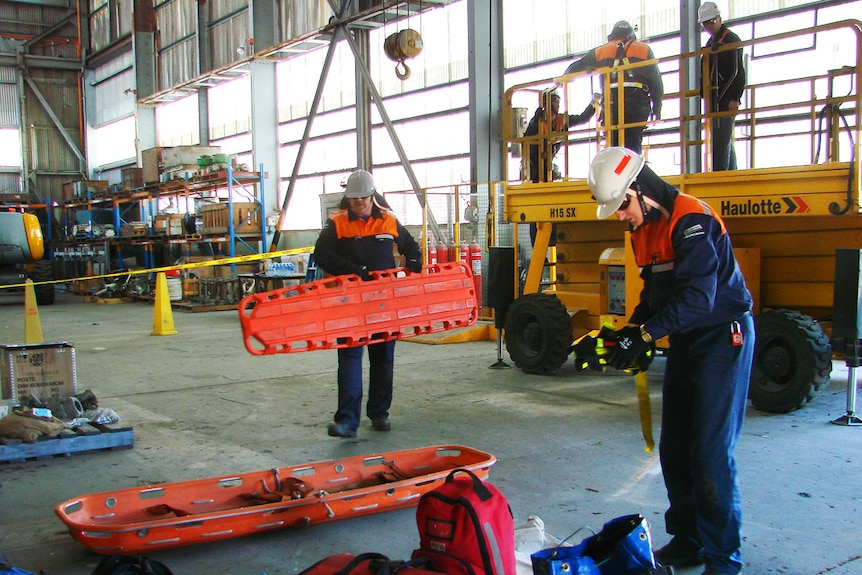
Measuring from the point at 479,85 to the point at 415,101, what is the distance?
3.57m

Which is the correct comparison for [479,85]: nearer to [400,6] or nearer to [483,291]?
[400,6]

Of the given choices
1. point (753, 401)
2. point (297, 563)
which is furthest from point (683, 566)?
point (753, 401)

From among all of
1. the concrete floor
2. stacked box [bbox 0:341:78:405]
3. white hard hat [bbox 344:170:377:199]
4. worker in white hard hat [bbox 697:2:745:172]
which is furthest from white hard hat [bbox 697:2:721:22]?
stacked box [bbox 0:341:78:405]

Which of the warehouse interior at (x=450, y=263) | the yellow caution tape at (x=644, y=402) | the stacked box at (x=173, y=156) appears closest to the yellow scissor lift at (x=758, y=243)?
the warehouse interior at (x=450, y=263)

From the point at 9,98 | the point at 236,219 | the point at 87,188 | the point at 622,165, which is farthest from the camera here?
the point at 9,98

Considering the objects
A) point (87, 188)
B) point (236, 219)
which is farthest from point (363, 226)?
point (87, 188)

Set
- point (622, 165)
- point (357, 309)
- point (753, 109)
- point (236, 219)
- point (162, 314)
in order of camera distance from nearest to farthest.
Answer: point (622, 165) → point (357, 309) → point (753, 109) → point (162, 314) → point (236, 219)

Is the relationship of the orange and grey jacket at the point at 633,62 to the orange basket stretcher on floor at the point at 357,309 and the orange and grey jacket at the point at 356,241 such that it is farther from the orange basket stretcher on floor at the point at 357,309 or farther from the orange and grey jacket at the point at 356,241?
the orange basket stretcher on floor at the point at 357,309

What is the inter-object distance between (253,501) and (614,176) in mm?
2464

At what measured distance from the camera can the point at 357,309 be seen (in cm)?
507

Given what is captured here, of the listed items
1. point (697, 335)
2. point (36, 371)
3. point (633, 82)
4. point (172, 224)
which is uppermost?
point (633, 82)

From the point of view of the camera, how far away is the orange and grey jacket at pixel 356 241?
5789 mm

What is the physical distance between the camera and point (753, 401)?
632 cm

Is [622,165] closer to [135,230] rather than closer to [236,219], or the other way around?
[236,219]
